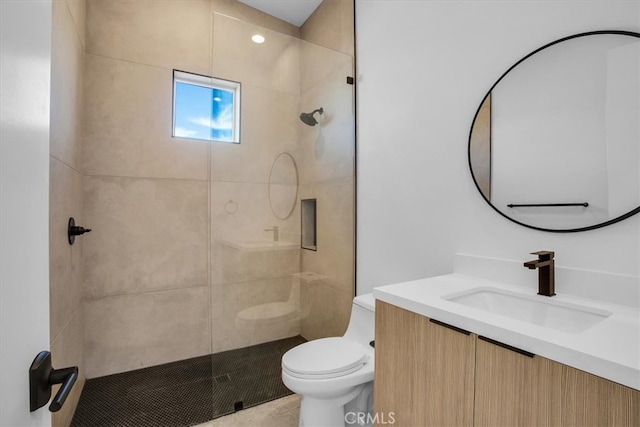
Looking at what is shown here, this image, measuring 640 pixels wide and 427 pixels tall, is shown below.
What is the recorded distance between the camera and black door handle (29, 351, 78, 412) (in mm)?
488

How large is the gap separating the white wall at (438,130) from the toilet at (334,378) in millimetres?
485

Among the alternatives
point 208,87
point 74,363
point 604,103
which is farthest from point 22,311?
point 208,87

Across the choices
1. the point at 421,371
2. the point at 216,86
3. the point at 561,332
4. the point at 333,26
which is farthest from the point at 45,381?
the point at 333,26

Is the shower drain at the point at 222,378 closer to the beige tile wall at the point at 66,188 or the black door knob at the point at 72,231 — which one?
the beige tile wall at the point at 66,188

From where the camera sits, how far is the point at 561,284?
47.9 inches

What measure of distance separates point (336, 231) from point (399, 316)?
118 centimetres

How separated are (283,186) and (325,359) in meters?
1.10

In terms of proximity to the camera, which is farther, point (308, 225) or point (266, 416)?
point (308, 225)

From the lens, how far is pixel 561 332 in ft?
2.61

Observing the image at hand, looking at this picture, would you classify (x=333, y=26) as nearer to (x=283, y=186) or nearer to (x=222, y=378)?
(x=283, y=186)

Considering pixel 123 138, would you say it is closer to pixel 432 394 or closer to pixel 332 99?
pixel 332 99

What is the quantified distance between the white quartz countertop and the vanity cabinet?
0.02m

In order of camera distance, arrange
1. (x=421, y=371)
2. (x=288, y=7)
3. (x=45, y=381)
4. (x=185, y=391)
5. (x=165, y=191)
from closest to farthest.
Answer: (x=45, y=381)
(x=421, y=371)
(x=185, y=391)
(x=165, y=191)
(x=288, y=7)

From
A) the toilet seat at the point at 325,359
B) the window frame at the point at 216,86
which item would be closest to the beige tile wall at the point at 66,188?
the window frame at the point at 216,86
